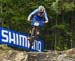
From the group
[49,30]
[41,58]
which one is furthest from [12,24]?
[41,58]

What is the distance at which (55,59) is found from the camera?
1216 centimetres

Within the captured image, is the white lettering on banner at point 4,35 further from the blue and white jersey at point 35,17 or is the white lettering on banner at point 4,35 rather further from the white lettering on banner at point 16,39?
the blue and white jersey at point 35,17

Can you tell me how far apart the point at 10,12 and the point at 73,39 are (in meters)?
4.03

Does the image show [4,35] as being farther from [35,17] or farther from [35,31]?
[35,17]

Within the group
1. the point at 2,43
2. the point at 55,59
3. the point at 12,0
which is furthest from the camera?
the point at 12,0

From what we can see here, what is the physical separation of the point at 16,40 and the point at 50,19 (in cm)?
548

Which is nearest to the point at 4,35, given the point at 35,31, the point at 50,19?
the point at 35,31

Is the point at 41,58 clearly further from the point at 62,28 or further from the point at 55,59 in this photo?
the point at 62,28

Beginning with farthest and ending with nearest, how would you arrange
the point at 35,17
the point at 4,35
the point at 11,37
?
the point at 11,37 < the point at 4,35 < the point at 35,17

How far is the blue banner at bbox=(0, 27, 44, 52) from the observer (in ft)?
43.2

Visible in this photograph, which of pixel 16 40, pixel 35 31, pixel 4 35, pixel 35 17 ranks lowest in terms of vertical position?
pixel 16 40

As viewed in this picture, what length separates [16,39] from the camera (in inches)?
535

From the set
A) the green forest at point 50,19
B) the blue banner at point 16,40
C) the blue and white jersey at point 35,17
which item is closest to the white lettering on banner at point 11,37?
the blue banner at point 16,40

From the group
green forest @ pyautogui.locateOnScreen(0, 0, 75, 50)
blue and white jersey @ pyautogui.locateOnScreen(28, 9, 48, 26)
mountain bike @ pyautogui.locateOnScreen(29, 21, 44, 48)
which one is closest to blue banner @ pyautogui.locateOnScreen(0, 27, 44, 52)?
mountain bike @ pyautogui.locateOnScreen(29, 21, 44, 48)
